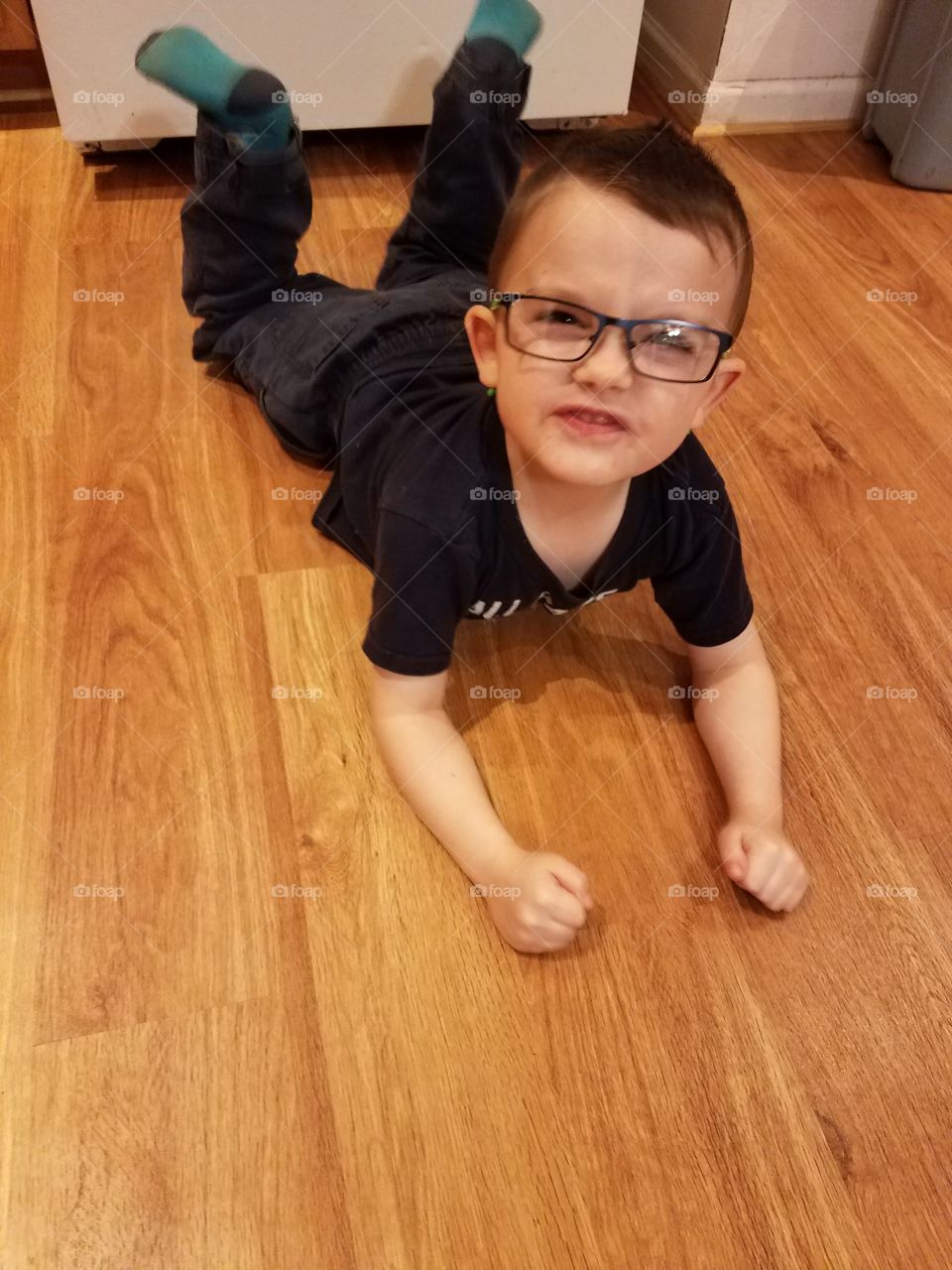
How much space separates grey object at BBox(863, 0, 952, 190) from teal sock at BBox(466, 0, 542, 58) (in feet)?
2.09

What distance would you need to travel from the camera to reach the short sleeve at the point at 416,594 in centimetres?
69

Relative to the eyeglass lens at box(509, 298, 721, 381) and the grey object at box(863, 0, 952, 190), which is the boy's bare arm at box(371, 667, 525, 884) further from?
the grey object at box(863, 0, 952, 190)

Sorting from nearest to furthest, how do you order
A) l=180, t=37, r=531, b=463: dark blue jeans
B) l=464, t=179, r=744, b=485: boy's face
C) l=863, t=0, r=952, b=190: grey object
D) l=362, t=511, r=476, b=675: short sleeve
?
l=464, t=179, r=744, b=485: boy's face
l=362, t=511, r=476, b=675: short sleeve
l=180, t=37, r=531, b=463: dark blue jeans
l=863, t=0, r=952, b=190: grey object

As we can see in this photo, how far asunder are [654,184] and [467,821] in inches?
17.0

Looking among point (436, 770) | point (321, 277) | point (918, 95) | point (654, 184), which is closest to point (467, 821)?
point (436, 770)

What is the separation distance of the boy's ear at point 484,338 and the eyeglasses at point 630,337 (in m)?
0.03

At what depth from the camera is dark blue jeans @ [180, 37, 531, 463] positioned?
919 mm

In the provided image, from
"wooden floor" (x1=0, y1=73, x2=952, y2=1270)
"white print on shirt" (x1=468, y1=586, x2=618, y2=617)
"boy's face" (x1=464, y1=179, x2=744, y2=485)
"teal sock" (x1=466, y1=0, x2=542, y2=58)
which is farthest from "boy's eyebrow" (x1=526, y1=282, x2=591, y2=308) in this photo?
"teal sock" (x1=466, y1=0, x2=542, y2=58)

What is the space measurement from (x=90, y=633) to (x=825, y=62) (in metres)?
1.44

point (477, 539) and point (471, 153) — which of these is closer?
point (477, 539)

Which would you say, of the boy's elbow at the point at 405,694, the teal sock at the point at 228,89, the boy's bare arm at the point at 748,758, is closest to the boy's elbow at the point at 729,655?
the boy's bare arm at the point at 748,758

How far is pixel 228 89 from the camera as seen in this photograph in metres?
0.93

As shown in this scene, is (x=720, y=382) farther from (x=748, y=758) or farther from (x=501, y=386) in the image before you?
(x=748, y=758)

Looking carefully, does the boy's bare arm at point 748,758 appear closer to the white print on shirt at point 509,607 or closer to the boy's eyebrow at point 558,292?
the white print on shirt at point 509,607
